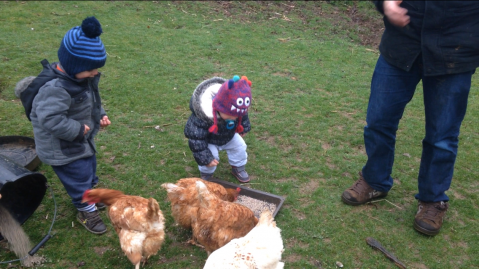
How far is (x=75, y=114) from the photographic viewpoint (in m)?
3.23

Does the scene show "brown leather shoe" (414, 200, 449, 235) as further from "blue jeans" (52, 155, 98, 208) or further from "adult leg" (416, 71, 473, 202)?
"blue jeans" (52, 155, 98, 208)

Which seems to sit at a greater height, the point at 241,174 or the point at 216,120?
the point at 216,120

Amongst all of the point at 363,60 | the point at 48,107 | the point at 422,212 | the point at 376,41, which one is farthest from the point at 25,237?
the point at 376,41

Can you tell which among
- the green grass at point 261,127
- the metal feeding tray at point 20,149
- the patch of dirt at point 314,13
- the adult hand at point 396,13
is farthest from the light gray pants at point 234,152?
the patch of dirt at point 314,13

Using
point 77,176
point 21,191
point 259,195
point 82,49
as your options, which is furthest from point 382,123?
point 21,191

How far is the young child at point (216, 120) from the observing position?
3.42 m

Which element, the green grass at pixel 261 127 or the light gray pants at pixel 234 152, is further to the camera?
the light gray pants at pixel 234 152

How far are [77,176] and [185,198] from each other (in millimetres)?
1063

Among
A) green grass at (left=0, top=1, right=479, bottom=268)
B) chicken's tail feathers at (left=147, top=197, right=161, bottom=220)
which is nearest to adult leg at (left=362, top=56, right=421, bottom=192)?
green grass at (left=0, top=1, right=479, bottom=268)

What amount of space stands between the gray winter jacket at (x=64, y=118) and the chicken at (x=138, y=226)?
0.66 metres

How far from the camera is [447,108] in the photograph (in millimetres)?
3184

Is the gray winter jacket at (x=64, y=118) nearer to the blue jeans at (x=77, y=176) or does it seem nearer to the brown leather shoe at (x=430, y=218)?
the blue jeans at (x=77, y=176)

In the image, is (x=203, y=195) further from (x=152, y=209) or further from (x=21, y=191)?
(x=21, y=191)

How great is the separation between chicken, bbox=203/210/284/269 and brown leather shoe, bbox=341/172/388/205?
1.40 metres
